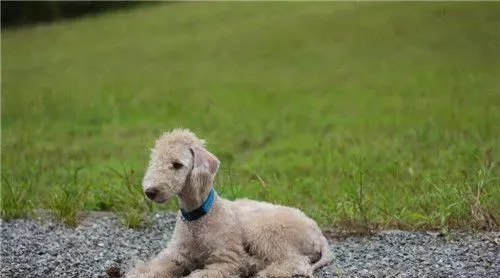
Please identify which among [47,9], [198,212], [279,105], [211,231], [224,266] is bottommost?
[279,105]

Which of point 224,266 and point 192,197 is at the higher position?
point 192,197

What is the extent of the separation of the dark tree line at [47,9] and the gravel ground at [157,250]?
64.1ft

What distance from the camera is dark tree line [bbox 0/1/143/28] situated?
25.6 m

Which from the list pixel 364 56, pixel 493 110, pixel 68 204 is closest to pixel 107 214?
pixel 68 204

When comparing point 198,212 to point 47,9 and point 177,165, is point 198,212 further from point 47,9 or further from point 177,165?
point 47,9

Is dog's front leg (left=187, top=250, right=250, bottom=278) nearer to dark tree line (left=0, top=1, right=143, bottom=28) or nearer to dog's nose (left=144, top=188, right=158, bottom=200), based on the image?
Result: dog's nose (left=144, top=188, right=158, bottom=200)

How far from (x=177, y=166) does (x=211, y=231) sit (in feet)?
1.68

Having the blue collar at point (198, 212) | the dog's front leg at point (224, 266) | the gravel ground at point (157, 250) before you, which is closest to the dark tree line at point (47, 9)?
the gravel ground at point (157, 250)

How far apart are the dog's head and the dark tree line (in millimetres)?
21441

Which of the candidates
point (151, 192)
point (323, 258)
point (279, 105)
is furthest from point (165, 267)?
point (279, 105)

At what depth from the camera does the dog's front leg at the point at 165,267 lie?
17.6 feet

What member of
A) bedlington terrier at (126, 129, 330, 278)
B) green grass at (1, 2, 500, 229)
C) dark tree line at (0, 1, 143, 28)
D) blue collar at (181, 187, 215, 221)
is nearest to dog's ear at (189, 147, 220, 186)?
bedlington terrier at (126, 129, 330, 278)

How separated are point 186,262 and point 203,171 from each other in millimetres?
648

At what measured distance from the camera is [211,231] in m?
5.34
